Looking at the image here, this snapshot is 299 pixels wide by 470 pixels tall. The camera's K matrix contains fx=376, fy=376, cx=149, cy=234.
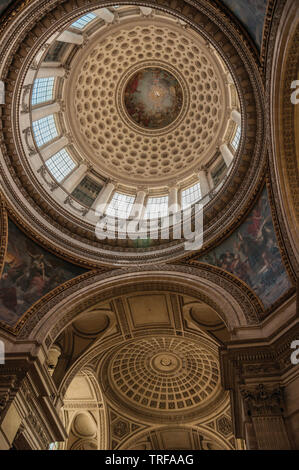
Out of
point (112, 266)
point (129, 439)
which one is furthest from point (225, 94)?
point (129, 439)

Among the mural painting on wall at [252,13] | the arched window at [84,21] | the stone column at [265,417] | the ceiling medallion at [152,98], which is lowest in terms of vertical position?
the stone column at [265,417]

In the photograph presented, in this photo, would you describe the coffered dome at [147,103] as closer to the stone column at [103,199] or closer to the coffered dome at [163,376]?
the stone column at [103,199]

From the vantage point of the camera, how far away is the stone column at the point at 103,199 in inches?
846

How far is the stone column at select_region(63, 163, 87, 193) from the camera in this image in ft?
68.9

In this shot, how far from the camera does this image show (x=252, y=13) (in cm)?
1144

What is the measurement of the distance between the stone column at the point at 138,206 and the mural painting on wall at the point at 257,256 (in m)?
6.69

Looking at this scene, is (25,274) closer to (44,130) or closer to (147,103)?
(44,130)

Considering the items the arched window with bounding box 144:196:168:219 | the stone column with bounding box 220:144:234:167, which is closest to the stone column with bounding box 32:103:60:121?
the arched window with bounding box 144:196:168:219

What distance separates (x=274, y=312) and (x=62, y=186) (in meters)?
13.0

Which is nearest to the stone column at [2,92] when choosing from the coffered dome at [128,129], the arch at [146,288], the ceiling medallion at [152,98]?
the coffered dome at [128,129]

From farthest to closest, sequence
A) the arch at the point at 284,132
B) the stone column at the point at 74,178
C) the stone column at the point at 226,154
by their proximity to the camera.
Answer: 1. the stone column at the point at 74,178
2. the stone column at the point at 226,154
3. the arch at the point at 284,132

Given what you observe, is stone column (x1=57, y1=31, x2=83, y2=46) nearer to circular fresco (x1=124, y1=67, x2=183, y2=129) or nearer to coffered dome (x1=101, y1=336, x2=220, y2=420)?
circular fresco (x1=124, y1=67, x2=183, y2=129)


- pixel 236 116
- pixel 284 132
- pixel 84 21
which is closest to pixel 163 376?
pixel 236 116

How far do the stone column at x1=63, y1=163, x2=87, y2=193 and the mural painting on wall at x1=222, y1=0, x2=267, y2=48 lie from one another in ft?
40.0
